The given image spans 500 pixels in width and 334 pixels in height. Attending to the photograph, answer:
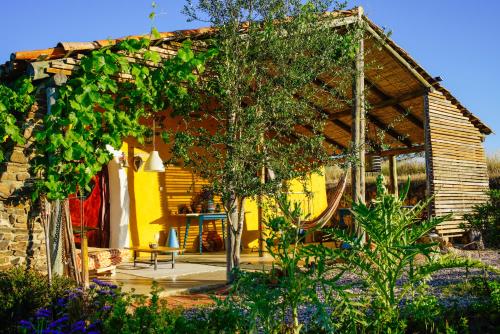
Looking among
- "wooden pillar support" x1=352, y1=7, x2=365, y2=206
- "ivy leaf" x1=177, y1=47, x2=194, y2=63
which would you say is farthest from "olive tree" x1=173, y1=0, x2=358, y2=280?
"wooden pillar support" x1=352, y1=7, x2=365, y2=206

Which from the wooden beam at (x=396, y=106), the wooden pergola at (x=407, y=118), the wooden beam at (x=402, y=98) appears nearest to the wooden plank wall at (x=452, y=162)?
the wooden pergola at (x=407, y=118)

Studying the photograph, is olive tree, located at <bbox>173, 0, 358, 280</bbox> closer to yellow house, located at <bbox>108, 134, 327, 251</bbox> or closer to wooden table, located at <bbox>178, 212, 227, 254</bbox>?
yellow house, located at <bbox>108, 134, 327, 251</bbox>

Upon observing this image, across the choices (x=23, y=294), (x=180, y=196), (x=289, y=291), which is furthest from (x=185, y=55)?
(x=180, y=196)

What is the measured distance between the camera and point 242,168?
19.1ft

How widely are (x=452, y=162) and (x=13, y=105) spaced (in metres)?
8.10

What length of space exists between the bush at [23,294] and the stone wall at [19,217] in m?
0.41

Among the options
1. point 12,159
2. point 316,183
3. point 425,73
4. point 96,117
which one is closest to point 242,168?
point 96,117

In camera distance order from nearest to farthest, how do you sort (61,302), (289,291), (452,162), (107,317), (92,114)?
(289,291) → (107,317) → (61,302) → (92,114) → (452,162)

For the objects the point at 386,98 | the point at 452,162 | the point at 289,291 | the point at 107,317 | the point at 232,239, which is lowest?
the point at 107,317

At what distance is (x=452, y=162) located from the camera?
10188 mm

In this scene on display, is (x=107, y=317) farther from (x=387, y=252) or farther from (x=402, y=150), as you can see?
(x=402, y=150)

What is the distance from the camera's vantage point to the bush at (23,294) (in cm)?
397

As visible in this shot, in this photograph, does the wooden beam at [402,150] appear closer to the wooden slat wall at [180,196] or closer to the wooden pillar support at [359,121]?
the wooden pillar support at [359,121]

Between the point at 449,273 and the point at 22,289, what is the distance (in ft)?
16.3
